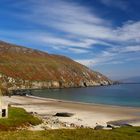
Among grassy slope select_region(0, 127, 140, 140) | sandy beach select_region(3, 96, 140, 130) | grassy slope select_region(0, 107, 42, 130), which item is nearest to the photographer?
grassy slope select_region(0, 127, 140, 140)

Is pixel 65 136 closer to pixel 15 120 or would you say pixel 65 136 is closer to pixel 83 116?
pixel 15 120

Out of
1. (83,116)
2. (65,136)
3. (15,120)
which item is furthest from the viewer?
(83,116)

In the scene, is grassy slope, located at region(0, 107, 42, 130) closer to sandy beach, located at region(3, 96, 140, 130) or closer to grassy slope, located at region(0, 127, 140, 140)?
sandy beach, located at region(3, 96, 140, 130)

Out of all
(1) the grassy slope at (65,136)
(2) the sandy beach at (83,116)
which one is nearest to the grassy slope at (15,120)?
(2) the sandy beach at (83,116)

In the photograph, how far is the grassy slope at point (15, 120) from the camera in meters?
52.7

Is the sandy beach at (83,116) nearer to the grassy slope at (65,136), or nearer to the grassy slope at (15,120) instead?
the grassy slope at (15,120)

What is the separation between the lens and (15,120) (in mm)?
57125

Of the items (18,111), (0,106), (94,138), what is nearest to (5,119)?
(0,106)

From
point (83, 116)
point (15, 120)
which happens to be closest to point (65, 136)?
point (15, 120)

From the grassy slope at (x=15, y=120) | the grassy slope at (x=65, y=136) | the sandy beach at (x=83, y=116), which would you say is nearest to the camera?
the grassy slope at (x=65, y=136)

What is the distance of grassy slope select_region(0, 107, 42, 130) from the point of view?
5269 centimetres

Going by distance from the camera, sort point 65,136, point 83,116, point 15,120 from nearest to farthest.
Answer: point 65,136
point 15,120
point 83,116

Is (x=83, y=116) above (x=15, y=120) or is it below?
below

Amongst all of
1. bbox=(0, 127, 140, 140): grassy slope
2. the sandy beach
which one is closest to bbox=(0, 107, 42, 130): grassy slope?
the sandy beach
